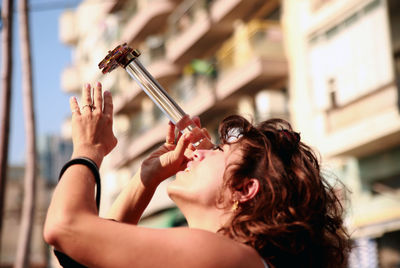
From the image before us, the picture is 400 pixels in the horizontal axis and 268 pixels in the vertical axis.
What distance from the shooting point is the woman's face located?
2277mm

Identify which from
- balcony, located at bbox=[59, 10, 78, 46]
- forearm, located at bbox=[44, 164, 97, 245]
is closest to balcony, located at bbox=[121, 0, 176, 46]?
balcony, located at bbox=[59, 10, 78, 46]

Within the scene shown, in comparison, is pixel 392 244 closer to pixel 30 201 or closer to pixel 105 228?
pixel 30 201

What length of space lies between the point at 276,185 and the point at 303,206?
10 centimetres

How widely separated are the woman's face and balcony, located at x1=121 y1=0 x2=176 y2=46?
24.3 meters

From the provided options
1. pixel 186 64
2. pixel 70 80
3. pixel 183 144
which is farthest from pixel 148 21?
pixel 183 144

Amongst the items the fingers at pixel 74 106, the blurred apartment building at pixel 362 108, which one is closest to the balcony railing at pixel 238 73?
the blurred apartment building at pixel 362 108

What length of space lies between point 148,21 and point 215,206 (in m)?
25.6

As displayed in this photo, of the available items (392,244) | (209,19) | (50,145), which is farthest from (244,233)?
(50,145)

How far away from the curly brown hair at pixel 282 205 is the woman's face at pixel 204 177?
0.03 m

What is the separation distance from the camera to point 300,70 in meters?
17.6

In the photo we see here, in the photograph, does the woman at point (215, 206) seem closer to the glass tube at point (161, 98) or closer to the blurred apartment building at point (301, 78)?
the glass tube at point (161, 98)

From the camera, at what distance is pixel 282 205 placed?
7.23 ft

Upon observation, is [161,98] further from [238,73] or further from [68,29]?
[68,29]

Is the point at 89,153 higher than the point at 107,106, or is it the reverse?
the point at 107,106
